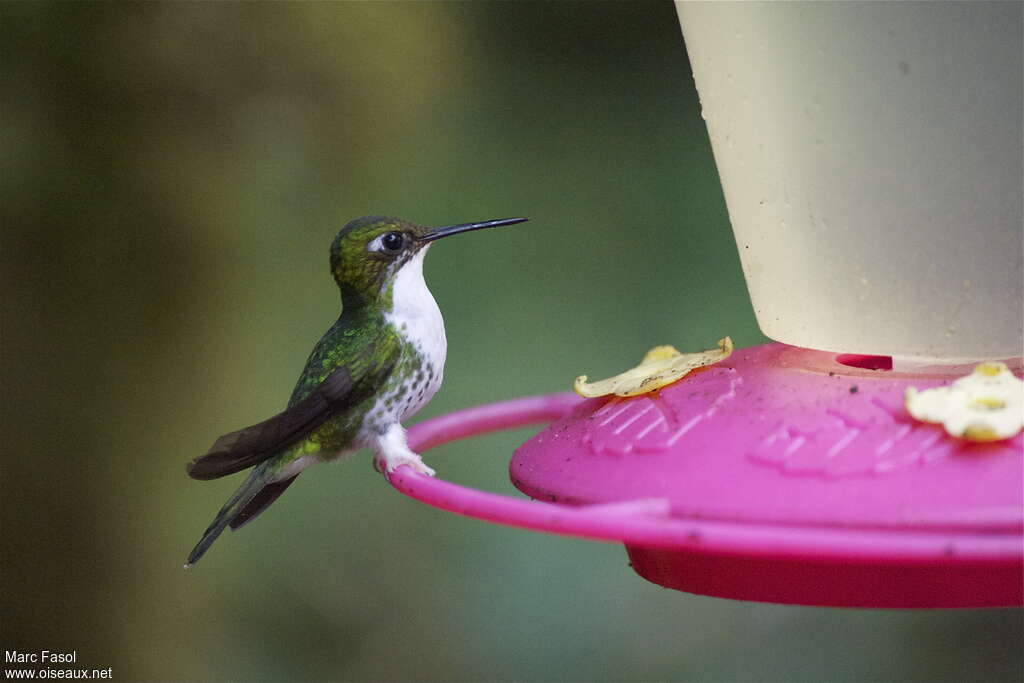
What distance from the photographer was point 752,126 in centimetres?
163

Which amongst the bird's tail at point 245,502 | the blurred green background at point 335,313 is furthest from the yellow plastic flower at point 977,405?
the blurred green background at point 335,313

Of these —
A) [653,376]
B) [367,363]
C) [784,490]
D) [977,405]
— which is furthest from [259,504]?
[977,405]

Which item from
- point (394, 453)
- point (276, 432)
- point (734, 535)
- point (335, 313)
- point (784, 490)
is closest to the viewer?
point (734, 535)

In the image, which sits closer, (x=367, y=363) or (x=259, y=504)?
(x=367, y=363)

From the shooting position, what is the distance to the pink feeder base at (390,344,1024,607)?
3.77 feet

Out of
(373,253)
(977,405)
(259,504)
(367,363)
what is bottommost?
(259,504)

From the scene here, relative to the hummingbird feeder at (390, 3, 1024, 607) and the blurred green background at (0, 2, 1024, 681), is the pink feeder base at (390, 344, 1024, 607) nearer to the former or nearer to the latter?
the hummingbird feeder at (390, 3, 1024, 607)

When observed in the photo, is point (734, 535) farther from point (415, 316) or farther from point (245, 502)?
point (245, 502)

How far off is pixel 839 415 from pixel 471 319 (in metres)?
2.34

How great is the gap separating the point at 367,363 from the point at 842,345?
81 cm

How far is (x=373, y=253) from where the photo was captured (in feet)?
7.13

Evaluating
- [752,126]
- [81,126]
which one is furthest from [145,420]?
[752,126]

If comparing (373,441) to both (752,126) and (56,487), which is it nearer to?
(752,126)

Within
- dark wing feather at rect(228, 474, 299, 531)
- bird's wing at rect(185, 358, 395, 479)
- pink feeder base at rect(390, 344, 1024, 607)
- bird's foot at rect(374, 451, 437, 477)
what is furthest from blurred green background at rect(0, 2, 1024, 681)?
pink feeder base at rect(390, 344, 1024, 607)
